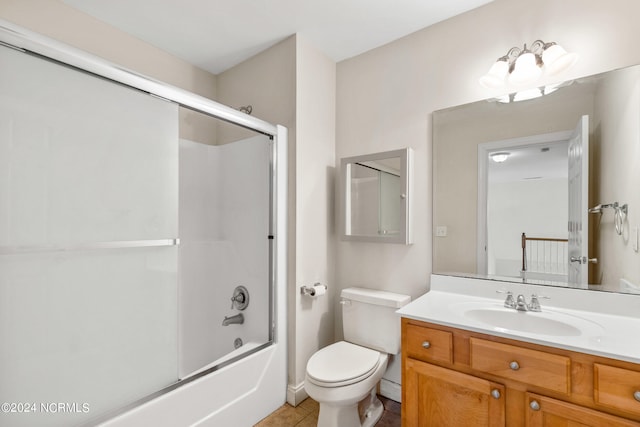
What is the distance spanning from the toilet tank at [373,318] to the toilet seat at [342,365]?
7 centimetres

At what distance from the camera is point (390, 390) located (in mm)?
2055

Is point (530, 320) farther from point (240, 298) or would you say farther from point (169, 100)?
point (169, 100)

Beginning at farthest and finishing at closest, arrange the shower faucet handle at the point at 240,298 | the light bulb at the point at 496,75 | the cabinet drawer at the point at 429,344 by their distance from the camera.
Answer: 1. the shower faucet handle at the point at 240,298
2. the light bulb at the point at 496,75
3. the cabinet drawer at the point at 429,344

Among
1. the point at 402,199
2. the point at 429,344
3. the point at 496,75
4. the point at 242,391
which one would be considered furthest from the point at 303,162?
the point at 242,391

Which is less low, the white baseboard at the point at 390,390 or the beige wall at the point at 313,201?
the beige wall at the point at 313,201

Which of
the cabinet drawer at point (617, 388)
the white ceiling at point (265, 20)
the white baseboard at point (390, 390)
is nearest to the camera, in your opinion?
the cabinet drawer at point (617, 388)

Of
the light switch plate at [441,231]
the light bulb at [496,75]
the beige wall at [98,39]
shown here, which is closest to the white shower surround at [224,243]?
the beige wall at [98,39]

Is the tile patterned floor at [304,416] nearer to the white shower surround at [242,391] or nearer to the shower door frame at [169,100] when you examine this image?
the white shower surround at [242,391]

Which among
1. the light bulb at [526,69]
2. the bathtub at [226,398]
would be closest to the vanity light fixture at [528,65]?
the light bulb at [526,69]

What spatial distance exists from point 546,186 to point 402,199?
0.76 metres

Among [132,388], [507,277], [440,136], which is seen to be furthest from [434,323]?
[132,388]

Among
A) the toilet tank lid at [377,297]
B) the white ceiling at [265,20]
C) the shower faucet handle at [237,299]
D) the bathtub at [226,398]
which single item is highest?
the white ceiling at [265,20]

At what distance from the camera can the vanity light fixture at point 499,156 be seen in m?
1.71

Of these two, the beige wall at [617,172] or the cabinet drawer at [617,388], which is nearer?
the cabinet drawer at [617,388]
